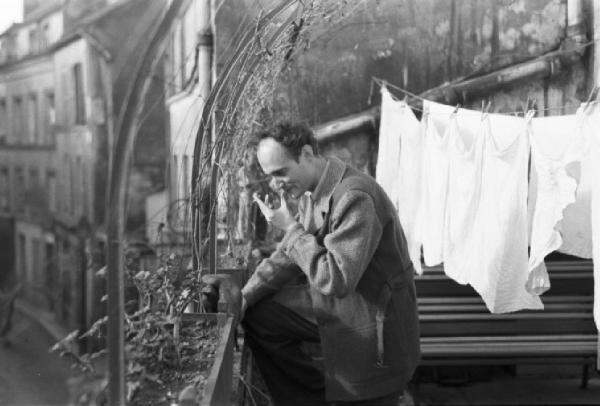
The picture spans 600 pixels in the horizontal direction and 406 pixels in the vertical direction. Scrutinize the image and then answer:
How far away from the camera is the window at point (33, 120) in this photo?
1543 millimetres

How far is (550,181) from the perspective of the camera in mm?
4422

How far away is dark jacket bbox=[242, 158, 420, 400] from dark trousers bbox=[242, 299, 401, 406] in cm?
22

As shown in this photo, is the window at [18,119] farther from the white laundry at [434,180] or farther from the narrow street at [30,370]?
the white laundry at [434,180]

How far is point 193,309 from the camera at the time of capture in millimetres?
3365

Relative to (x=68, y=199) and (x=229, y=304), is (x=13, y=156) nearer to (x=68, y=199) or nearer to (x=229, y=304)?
(x=68, y=199)

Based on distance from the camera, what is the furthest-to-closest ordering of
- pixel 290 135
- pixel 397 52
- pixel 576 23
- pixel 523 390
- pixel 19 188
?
pixel 397 52, pixel 576 23, pixel 523 390, pixel 290 135, pixel 19 188

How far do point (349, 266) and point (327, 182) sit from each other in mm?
369

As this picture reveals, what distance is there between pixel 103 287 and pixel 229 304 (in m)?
0.63

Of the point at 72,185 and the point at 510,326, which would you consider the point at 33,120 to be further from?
the point at 510,326

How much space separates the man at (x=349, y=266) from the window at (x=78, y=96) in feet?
4.54

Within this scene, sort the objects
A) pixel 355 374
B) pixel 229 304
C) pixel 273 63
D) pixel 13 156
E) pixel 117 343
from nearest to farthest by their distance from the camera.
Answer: pixel 13 156 < pixel 117 343 < pixel 355 374 < pixel 229 304 < pixel 273 63

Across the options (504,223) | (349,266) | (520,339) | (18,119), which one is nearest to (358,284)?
(349,266)

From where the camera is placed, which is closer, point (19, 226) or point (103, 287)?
point (19, 226)

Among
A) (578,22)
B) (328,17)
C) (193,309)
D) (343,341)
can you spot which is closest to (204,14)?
(328,17)
